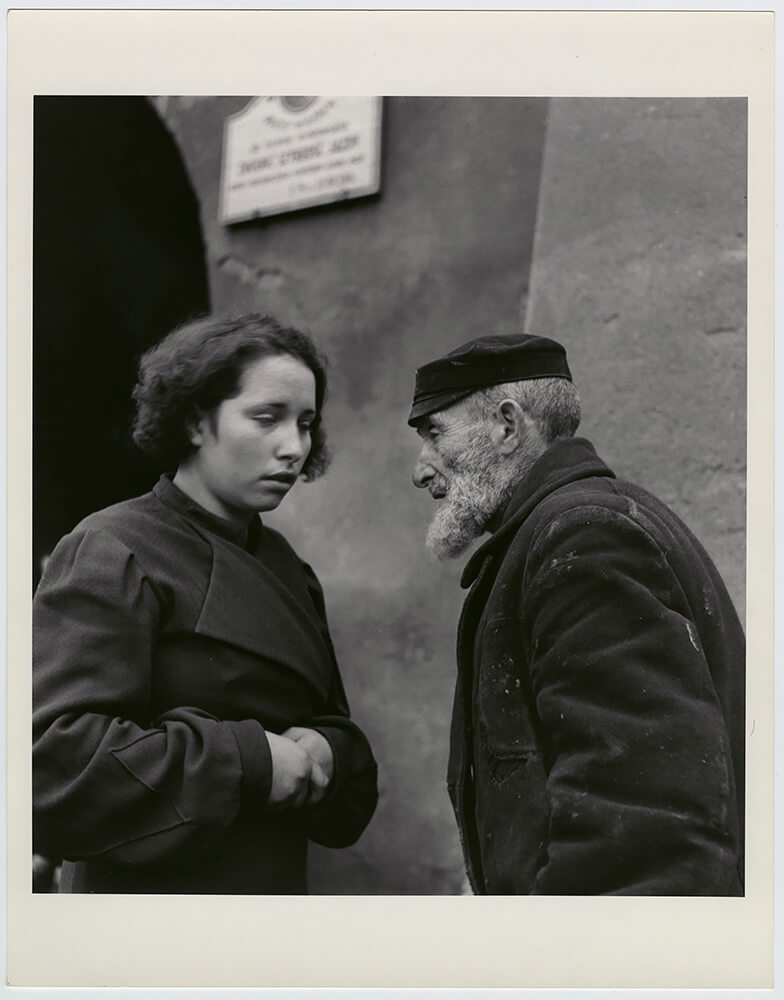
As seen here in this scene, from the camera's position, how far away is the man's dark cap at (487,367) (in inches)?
99.3

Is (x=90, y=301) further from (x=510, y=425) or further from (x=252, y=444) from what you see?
(x=510, y=425)

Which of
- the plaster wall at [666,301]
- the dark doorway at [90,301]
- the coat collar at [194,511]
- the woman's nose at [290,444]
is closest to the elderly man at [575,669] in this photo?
the plaster wall at [666,301]

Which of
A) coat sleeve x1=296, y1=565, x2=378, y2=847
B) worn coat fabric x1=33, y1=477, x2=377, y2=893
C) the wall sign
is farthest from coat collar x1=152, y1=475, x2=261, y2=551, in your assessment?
the wall sign

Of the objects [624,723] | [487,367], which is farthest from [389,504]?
[624,723]

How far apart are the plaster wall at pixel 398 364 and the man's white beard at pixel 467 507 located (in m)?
0.06

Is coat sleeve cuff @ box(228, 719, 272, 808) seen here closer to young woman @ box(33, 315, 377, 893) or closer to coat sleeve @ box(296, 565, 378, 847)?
young woman @ box(33, 315, 377, 893)

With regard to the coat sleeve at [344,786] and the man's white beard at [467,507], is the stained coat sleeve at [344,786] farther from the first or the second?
the man's white beard at [467,507]

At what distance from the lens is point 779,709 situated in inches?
99.6

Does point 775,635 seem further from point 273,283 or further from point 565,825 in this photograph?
point 273,283

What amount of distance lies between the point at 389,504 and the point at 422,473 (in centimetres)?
12

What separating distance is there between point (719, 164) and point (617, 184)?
21 centimetres

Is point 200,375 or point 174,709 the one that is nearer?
point 174,709

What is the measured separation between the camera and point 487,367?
2523mm
